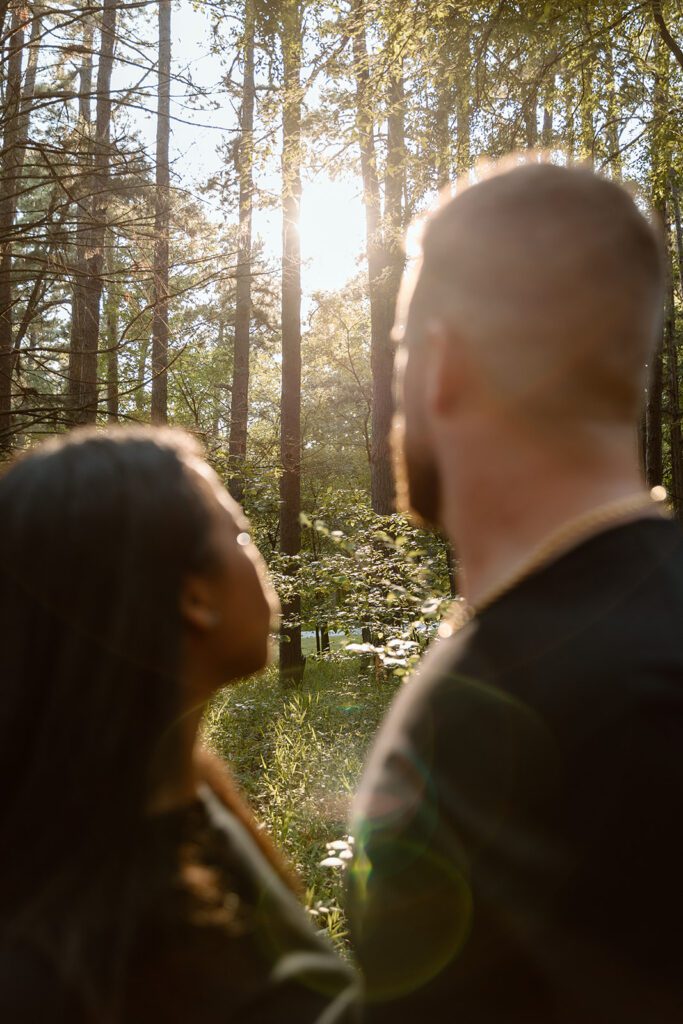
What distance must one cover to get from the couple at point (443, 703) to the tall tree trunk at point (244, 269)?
664 cm

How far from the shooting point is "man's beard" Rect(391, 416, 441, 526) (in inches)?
52.9

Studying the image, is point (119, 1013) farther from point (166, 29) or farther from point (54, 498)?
point (166, 29)

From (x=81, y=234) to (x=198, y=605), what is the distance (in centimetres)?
1268

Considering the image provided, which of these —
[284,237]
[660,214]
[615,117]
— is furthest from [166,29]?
[615,117]

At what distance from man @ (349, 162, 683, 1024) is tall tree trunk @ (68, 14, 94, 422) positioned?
190 inches

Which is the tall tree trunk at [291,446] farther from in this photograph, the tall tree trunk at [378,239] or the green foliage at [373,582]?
the green foliage at [373,582]

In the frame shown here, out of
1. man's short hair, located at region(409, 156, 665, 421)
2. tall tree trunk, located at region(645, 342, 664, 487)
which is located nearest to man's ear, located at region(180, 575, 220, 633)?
man's short hair, located at region(409, 156, 665, 421)

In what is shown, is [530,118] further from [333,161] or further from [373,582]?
[373,582]

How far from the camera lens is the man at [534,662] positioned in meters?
0.93

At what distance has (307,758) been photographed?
7.88 metres

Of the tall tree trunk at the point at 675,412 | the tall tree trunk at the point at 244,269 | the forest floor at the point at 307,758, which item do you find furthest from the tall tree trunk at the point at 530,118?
the tall tree trunk at the point at 675,412

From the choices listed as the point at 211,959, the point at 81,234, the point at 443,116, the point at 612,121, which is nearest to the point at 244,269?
the point at 81,234

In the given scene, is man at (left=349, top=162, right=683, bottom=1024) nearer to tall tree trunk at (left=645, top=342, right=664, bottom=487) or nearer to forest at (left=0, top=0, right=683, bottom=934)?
forest at (left=0, top=0, right=683, bottom=934)

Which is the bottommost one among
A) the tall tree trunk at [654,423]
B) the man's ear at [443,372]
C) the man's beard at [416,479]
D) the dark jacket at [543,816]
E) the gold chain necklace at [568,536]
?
the dark jacket at [543,816]
